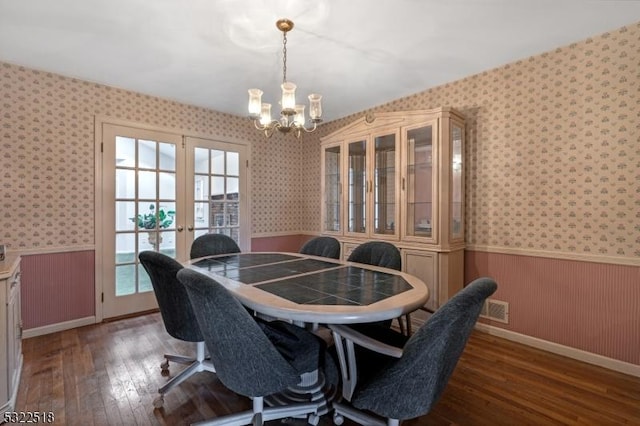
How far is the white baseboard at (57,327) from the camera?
2.86 meters

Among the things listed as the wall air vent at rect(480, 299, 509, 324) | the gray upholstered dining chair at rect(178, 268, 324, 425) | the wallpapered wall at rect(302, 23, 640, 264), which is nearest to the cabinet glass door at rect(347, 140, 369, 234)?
the wallpapered wall at rect(302, 23, 640, 264)

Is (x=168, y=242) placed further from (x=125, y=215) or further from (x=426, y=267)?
(x=426, y=267)

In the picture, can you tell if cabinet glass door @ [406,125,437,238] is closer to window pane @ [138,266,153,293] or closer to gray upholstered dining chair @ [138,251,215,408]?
gray upholstered dining chair @ [138,251,215,408]

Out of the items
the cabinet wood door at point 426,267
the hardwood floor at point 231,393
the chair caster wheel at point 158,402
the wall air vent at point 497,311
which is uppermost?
the cabinet wood door at point 426,267

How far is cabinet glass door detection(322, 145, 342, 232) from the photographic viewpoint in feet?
12.6

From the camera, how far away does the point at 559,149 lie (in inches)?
101

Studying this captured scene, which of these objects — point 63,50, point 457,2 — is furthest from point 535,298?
point 63,50

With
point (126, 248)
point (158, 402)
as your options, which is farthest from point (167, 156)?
point (158, 402)

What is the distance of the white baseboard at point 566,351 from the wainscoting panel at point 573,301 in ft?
0.10

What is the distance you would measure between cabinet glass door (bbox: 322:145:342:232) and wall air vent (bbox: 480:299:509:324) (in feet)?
5.63

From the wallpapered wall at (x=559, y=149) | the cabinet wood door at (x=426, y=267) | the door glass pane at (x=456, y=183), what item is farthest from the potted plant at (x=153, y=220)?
the wallpapered wall at (x=559, y=149)

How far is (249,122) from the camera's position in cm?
437

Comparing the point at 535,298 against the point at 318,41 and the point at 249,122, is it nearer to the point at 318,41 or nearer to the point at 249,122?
A: the point at 318,41

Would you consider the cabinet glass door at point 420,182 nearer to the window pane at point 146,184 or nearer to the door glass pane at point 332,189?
the door glass pane at point 332,189
